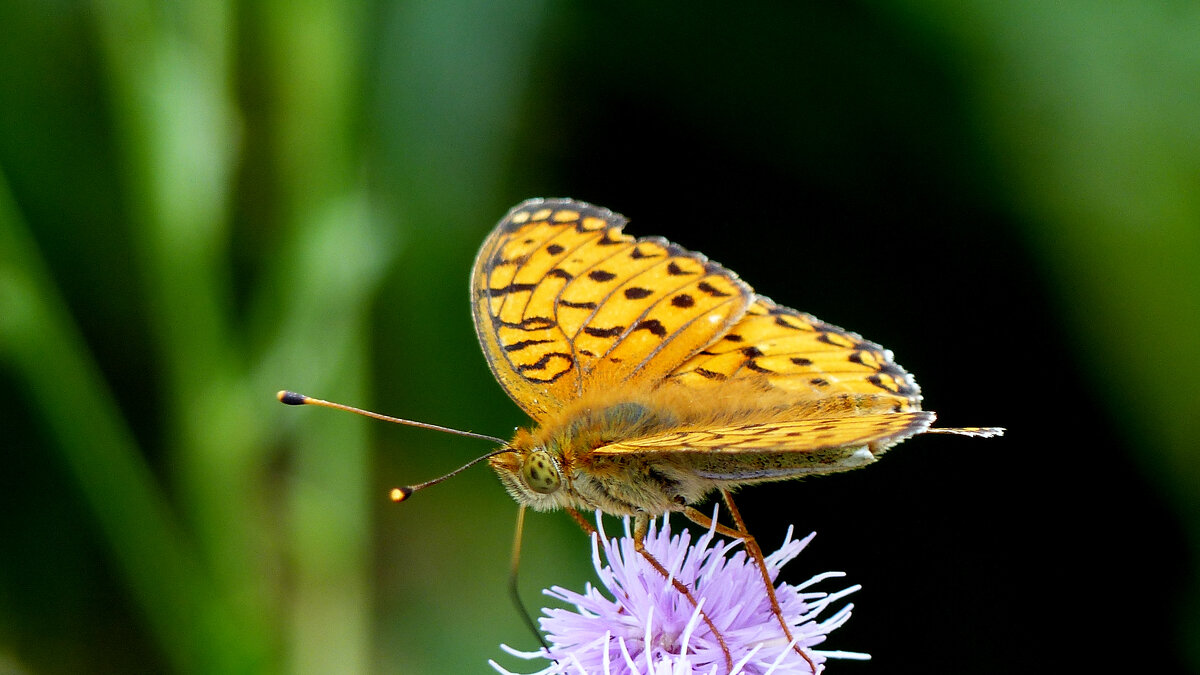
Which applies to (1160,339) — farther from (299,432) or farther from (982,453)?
(299,432)

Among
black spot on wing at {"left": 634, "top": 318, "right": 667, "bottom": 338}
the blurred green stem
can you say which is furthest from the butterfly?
the blurred green stem

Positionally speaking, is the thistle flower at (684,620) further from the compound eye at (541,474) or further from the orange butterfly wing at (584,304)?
the orange butterfly wing at (584,304)

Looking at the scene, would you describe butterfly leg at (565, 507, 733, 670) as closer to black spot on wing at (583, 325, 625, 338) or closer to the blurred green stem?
black spot on wing at (583, 325, 625, 338)

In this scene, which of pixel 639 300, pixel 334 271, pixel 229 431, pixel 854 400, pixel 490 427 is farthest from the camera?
pixel 490 427

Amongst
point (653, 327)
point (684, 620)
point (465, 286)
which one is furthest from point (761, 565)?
point (465, 286)

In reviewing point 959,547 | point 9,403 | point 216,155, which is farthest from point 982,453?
point 9,403
